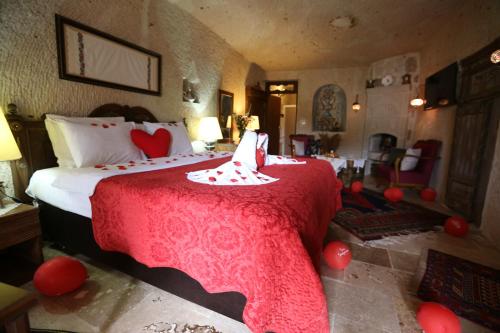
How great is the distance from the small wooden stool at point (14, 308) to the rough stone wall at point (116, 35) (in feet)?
5.49

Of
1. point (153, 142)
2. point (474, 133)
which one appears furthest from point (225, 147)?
point (474, 133)

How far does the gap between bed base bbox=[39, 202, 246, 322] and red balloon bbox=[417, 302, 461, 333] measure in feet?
2.99

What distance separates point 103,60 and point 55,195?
1.51m

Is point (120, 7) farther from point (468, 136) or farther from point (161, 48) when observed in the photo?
point (468, 136)

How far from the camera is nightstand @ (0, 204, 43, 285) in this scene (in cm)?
144

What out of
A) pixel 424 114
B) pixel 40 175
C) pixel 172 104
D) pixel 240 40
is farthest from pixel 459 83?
pixel 40 175

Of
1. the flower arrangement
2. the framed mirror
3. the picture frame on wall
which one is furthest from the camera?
the flower arrangement

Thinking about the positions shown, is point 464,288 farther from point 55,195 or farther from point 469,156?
point 55,195

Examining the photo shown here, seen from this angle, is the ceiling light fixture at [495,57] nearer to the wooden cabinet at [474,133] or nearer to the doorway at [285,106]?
the wooden cabinet at [474,133]

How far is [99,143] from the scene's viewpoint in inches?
78.5

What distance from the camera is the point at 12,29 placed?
5.78 ft

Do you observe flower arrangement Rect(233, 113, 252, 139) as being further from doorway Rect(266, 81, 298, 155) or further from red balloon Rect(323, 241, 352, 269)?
red balloon Rect(323, 241, 352, 269)

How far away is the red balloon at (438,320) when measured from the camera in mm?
1069

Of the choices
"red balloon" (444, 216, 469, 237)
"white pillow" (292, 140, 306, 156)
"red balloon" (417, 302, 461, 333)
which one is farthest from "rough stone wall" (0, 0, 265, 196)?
"red balloon" (444, 216, 469, 237)
